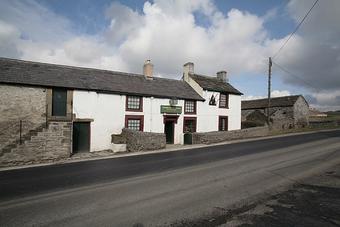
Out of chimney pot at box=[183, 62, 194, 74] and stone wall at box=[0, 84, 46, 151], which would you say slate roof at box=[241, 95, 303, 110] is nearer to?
chimney pot at box=[183, 62, 194, 74]

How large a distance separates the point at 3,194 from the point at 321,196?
9.91 metres

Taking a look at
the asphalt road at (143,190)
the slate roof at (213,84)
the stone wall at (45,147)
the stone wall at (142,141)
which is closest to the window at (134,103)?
the stone wall at (142,141)

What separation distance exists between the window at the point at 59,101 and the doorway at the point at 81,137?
1372 mm

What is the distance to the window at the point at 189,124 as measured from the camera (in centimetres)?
2559

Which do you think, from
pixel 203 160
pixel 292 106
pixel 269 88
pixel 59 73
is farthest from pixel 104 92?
pixel 292 106

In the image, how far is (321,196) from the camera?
7.32m

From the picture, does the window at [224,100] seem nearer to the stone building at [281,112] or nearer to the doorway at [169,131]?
the doorway at [169,131]

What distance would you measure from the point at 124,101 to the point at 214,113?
1114 centimetres

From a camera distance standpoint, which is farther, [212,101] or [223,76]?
[223,76]

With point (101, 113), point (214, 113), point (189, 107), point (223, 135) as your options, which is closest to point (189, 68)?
point (189, 107)

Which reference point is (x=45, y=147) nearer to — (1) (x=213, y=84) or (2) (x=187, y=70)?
(2) (x=187, y=70)

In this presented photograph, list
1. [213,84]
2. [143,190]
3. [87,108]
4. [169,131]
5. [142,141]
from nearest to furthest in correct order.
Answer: [143,190] < [142,141] < [87,108] < [169,131] < [213,84]

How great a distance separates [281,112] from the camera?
43344 millimetres

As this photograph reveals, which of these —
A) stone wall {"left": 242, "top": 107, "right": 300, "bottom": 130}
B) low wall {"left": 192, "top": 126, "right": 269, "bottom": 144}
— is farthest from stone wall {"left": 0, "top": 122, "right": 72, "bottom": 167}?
stone wall {"left": 242, "top": 107, "right": 300, "bottom": 130}
